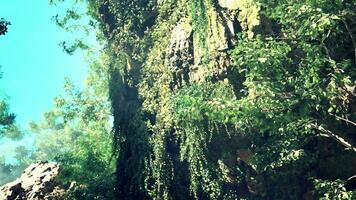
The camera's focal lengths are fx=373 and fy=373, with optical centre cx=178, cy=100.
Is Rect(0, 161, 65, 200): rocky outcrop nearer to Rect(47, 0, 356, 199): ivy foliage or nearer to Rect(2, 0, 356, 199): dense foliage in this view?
Rect(2, 0, 356, 199): dense foliage

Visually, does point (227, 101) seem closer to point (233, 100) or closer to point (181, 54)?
point (233, 100)

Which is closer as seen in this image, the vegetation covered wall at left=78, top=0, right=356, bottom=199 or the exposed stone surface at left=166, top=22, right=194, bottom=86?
the vegetation covered wall at left=78, top=0, right=356, bottom=199

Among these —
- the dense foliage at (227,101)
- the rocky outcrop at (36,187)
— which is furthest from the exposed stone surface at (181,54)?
the rocky outcrop at (36,187)

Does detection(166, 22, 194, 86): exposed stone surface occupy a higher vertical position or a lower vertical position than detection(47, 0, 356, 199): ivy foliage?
higher

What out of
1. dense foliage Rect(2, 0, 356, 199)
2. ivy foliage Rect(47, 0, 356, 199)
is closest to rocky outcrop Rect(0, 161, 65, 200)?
dense foliage Rect(2, 0, 356, 199)

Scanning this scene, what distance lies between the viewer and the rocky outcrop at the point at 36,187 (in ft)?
52.4

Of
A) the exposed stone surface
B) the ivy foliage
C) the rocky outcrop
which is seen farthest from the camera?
the rocky outcrop

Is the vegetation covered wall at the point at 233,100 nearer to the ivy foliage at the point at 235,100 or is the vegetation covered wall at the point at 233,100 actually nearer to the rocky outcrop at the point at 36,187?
the ivy foliage at the point at 235,100

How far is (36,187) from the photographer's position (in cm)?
1638

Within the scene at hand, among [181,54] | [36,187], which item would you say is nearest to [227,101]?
[181,54]

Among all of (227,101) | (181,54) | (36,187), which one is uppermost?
(181,54)

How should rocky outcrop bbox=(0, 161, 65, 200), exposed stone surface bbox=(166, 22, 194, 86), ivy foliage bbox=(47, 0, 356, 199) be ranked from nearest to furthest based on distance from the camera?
ivy foliage bbox=(47, 0, 356, 199) < exposed stone surface bbox=(166, 22, 194, 86) < rocky outcrop bbox=(0, 161, 65, 200)

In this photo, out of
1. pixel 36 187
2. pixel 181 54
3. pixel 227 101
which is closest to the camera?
pixel 227 101

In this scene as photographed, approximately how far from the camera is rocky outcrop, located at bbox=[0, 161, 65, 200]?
16.0 m
